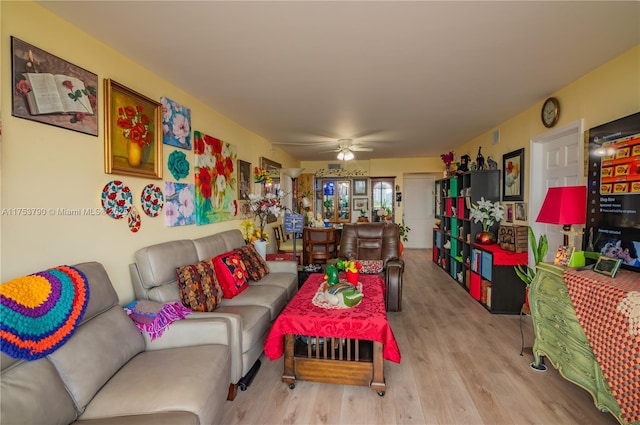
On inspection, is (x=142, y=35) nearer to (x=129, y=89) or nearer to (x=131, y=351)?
(x=129, y=89)

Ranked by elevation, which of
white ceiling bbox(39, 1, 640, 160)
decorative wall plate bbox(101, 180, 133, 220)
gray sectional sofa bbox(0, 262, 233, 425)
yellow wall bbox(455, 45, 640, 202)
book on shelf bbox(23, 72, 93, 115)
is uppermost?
white ceiling bbox(39, 1, 640, 160)

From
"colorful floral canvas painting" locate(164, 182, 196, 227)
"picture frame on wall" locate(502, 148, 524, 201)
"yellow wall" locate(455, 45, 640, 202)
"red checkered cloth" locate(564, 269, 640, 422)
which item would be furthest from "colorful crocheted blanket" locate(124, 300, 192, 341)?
"picture frame on wall" locate(502, 148, 524, 201)

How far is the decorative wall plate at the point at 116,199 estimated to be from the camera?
2.02m

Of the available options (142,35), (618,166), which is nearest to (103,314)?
(142,35)

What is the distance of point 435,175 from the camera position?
24.6 feet

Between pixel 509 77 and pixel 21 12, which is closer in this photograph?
pixel 21 12

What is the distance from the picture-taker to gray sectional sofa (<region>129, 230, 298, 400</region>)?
6.58ft

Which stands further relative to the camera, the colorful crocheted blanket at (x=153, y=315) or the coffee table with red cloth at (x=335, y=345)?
the coffee table with red cloth at (x=335, y=345)

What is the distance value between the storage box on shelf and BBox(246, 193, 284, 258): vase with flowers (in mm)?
2810

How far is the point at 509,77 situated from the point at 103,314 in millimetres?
3485

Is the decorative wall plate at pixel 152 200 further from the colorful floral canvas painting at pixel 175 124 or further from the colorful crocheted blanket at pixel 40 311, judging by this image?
the colorful crocheted blanket at pixel 40 311

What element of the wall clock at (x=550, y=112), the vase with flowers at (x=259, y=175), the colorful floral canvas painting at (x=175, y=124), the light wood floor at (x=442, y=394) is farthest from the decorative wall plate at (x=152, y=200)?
the wall clock at (x=550, y=112)

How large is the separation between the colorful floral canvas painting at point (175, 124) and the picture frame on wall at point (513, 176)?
12.6 ft

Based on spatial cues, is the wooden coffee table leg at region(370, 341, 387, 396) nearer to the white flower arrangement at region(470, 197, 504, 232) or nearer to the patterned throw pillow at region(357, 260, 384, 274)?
the patterned throw pillow at region(357, 260, 384, 274)
